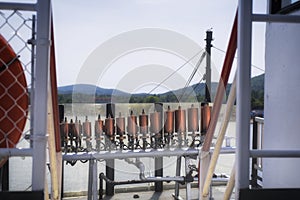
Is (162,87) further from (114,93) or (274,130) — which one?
(274,130)

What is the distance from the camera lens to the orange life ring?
3.19 feet

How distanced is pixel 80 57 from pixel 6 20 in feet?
6.01

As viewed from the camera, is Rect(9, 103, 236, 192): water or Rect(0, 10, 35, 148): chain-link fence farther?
Rect(9, 103, 236, 192): water

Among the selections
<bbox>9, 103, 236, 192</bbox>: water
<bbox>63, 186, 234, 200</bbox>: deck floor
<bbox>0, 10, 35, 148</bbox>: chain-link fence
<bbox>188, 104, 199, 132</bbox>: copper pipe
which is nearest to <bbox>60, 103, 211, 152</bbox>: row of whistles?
<bbox>188, 104, 199, 132</bbox>: copper pipe

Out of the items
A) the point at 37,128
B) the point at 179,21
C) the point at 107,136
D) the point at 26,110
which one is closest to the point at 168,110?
the point at 107,136

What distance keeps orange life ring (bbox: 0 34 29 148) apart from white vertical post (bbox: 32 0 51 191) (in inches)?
8.5

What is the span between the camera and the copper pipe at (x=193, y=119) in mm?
2451

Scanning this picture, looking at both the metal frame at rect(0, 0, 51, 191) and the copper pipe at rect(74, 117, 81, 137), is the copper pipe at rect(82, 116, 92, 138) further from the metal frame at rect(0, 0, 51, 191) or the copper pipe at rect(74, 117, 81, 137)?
the metal frame at rect(0, 0, 51, 191)

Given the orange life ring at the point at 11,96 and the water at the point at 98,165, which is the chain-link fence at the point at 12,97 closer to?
the orange life ring at the point at 11,96

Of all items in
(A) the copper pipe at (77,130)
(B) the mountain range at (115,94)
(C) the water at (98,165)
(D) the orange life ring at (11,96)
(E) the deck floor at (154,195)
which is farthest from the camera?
(E) the deck floor at (154,195)

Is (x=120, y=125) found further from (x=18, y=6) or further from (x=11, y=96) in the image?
(x=18, y=6)

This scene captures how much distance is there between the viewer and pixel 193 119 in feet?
8.09

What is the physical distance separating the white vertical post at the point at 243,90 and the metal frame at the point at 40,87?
54 cm

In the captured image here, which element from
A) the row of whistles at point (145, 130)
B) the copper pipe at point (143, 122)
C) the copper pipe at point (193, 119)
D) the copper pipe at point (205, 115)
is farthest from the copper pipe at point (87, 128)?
the copper pipe at point (205, 115)
